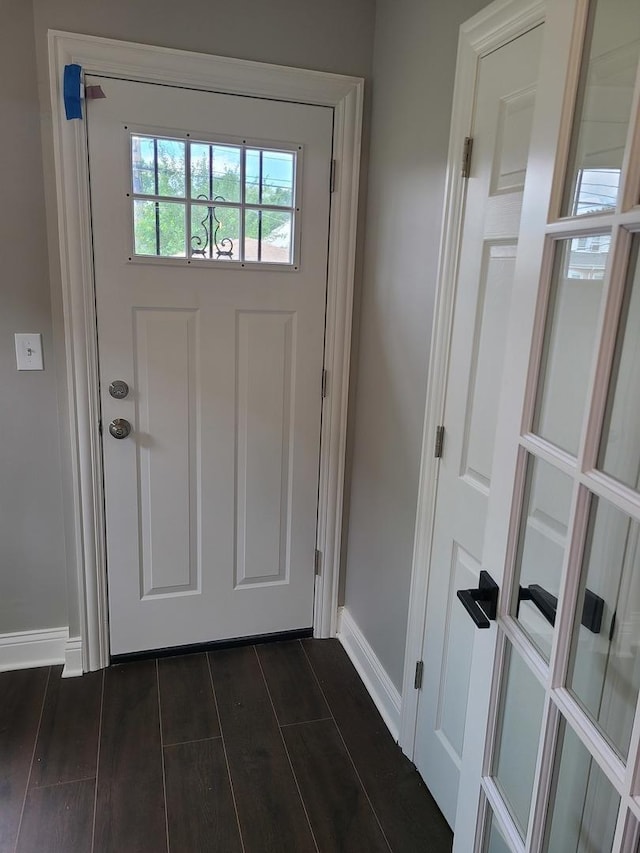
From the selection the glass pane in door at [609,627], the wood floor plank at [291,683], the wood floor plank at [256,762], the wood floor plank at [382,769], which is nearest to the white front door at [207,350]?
the wood floor plank at [291,683]

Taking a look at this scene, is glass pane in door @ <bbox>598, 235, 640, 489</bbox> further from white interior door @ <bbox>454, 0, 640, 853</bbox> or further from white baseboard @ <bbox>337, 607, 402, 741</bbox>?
white baseboard @ <bbox>337, 607, 402, 741</bbox>

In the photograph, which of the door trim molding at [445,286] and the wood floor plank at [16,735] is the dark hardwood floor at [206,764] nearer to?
the wood floor plank at [16,735]

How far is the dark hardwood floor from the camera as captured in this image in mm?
1678

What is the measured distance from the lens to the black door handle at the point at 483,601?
1.05 meters

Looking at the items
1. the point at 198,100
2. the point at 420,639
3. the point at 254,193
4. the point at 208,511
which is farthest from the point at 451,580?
the point at 198,100

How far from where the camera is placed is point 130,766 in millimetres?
1892

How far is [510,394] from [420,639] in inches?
43.7

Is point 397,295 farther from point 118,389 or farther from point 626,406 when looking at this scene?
→ point 626,406

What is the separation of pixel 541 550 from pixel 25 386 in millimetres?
1805

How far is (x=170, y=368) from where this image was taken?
86.4 inches

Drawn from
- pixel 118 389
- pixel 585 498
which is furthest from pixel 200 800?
pixel 585 498

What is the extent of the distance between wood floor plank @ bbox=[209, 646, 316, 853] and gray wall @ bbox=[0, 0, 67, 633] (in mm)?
714

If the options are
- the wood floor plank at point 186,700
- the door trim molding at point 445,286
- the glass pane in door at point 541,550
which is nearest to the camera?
the glass pane in door at point 541,550

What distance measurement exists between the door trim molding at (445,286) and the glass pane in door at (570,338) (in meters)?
0.70
